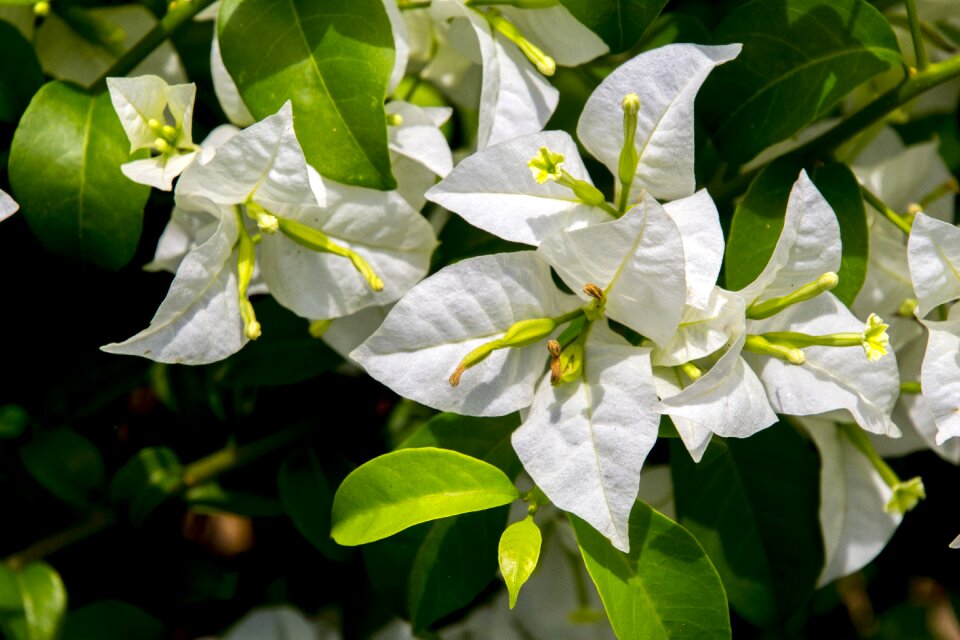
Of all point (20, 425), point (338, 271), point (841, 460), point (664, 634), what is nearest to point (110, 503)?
point (20, 425)

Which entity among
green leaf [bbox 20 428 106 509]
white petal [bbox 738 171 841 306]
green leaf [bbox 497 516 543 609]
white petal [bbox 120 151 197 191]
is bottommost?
green leaf [bbox 20 428 106 509]

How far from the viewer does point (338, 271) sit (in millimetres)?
710

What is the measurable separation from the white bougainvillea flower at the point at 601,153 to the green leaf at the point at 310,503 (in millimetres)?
327

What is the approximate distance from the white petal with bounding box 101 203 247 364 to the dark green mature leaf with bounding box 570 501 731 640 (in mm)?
284

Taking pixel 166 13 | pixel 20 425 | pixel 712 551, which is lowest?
pixel 712 551

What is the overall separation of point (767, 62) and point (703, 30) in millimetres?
95

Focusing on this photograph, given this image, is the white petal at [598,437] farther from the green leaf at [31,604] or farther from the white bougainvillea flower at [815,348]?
the green leaf at [31,604]

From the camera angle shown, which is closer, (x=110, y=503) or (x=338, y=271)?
(x=338, y=271)

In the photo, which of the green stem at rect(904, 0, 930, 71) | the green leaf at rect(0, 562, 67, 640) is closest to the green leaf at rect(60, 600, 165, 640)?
the green leaf at rect(0, 562, 67, 640)

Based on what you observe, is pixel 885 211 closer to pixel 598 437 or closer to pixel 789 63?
pixel 789 63

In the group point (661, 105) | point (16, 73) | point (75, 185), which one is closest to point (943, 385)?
point (661, 105)

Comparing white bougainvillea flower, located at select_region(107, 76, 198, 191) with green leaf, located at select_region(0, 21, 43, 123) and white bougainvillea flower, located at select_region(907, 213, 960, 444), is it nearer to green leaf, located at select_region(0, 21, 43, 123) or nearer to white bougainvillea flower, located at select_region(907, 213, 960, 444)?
green leaf, located at select_region(0, 21, 43, 123)

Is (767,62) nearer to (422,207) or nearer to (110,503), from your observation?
(422,207)

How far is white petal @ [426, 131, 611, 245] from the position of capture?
65cm
